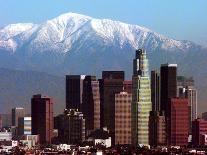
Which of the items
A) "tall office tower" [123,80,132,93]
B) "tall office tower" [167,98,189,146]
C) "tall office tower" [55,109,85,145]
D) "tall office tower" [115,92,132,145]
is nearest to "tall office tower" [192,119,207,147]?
"tall office tower" [167,98,189,146]

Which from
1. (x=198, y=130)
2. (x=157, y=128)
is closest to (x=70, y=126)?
(x=157, y=128)

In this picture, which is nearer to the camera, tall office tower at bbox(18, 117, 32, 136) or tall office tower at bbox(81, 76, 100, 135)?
tall office tower at bbox(18, 117, 32, 136)

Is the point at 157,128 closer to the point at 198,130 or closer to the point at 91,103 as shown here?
the point at 198,130

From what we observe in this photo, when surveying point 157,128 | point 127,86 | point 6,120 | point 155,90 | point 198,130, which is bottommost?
point 198,130

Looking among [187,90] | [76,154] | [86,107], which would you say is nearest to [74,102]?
[86,107]

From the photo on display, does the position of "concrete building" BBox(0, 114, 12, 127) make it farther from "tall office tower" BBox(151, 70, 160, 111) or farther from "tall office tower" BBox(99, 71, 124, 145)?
"tall office tower" BBox(151, 70, 160, 111)

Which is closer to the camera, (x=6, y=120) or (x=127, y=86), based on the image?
(x=127, y=86)

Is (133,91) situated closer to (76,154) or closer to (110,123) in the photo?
(110,123)
